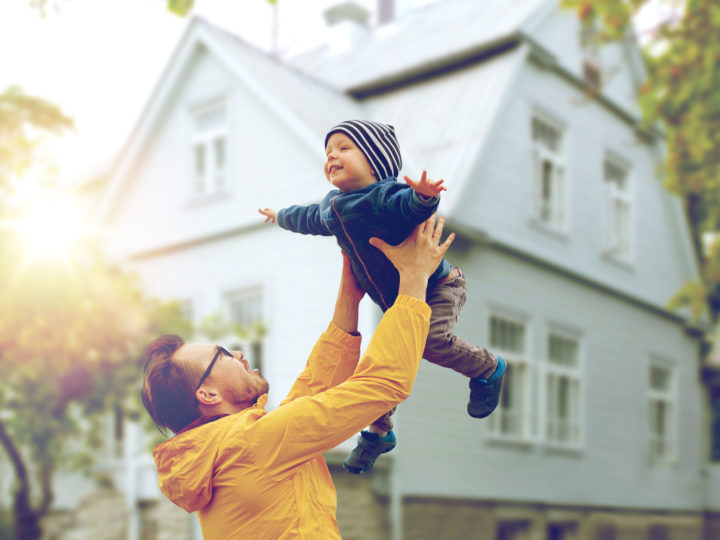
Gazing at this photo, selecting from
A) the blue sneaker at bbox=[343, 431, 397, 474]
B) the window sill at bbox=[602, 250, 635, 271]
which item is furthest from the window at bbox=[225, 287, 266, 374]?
the blue sneaker at bbox=[343, 431, 397, 474]

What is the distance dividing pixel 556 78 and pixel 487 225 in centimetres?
330

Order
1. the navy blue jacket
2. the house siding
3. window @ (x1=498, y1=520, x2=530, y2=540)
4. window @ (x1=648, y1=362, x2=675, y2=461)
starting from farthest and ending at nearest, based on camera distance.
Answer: window @ (x1=648, y1=362, x2=675, y2=461), window @ (x1=498, y1=520, x2=530, y2=540), the house siding, the navy blue jacket

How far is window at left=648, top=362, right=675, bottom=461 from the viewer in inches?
702

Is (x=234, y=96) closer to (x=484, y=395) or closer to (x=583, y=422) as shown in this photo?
(x=583, y=422)

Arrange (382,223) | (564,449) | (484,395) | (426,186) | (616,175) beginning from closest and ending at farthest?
(426,186)
(382,223)
(484,395)
(564,449)
(616,175)

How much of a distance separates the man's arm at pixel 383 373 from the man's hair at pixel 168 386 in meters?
0.34

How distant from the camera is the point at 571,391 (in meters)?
15.4

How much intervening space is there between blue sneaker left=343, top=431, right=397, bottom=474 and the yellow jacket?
10cm

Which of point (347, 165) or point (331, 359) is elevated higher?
point (347, 165)

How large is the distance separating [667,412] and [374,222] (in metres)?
17.5

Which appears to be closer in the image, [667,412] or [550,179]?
[550,179]

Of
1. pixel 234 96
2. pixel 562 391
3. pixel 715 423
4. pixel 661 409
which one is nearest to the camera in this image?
pixel 234 96

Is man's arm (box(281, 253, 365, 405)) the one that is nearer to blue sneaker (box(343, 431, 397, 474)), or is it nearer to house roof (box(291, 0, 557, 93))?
blue sneaker (box(343, 431, 397, 474))

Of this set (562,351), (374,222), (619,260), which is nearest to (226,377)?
(374,222)
